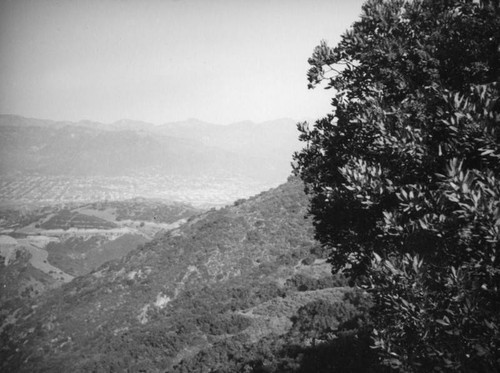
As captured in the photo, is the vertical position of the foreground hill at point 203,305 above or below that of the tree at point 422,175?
below

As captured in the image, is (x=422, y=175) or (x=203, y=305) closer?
(x=422, y=175)

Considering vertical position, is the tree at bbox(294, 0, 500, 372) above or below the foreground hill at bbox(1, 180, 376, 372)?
above

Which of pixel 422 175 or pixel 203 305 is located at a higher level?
pixel 422 175

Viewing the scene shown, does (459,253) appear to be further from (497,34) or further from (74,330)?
(74,330)

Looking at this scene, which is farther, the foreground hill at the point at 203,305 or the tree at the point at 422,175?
the foreground hill at the point at 203,305

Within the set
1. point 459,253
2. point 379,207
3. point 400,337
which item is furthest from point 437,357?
point 379,207
